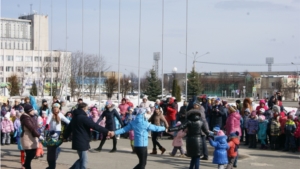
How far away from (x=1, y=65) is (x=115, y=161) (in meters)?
97.1

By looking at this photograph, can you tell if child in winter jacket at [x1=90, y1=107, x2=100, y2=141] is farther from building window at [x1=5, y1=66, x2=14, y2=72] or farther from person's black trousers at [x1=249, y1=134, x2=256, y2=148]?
building window at [x1=5, y1=66, x2=14, y2=72]

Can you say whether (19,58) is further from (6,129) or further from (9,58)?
(6,129)

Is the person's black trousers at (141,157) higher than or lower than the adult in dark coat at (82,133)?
lower

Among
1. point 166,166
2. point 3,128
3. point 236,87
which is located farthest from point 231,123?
point 236,87

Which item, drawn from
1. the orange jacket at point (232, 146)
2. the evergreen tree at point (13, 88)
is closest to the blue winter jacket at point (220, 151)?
the orange jacket at point (232, 146)

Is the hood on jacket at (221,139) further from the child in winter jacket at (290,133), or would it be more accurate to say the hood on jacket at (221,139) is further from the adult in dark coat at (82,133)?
the child in winter jacket at (290,133)

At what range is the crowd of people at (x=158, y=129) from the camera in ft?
38.6

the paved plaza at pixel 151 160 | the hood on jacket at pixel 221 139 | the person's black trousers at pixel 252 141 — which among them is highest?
the hood on jacket at pixel 221 139

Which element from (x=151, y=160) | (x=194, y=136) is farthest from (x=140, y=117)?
(x=151, y=160)

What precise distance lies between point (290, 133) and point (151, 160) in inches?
225

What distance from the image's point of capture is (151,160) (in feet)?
51.7

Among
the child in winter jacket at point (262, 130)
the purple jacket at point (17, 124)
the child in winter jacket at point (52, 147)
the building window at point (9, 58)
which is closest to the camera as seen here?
the child in winter jacket at point (52, 147)

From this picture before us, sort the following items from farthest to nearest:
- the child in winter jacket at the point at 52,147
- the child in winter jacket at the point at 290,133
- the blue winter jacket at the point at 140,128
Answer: the child in winter jacket at the point at 290,133 < the child in winter jacket at the point at 52,147 < the blue winter jacket at the point at 140,128

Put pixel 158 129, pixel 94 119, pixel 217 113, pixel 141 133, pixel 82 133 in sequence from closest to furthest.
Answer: pixel 82 133
pixel 141 133
pixel 158 129
pixel 217 113
pixel 94 119
